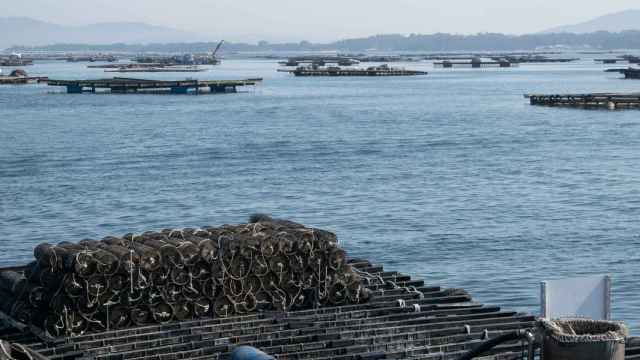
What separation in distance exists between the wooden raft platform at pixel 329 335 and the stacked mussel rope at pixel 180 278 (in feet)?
1.51

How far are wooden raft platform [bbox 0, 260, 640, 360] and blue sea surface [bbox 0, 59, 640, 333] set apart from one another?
36.2ft

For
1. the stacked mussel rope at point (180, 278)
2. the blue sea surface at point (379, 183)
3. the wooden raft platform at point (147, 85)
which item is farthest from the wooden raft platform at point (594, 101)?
the stacked mussel rope at point (180, 278)

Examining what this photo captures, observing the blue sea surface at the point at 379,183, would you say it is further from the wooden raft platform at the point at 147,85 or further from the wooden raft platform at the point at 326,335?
the wooden raft platform at the point at 147,85

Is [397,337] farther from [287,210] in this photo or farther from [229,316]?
[287,210]

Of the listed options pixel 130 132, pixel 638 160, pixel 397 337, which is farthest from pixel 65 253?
pixel 130 132

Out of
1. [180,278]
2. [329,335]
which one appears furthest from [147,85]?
[329,335]

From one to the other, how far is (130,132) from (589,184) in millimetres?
51344

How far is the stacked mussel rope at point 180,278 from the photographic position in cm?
2572

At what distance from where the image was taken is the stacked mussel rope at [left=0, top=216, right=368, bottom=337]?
2572 centimetres

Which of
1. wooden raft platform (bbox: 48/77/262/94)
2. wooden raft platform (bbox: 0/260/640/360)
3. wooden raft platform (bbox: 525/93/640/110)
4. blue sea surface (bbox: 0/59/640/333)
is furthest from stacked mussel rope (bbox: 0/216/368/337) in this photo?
wooden raft platform (bbox: 48/77/262/94)

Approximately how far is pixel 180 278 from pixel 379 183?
1781 inches

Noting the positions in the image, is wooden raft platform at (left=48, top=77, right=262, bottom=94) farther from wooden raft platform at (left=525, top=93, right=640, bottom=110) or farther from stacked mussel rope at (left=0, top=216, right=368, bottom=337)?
stacked mussel rope at (left=0, top=216, right=368, bottom=337)

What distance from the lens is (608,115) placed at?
416ft

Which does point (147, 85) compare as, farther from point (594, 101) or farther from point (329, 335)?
point (329, 335)
